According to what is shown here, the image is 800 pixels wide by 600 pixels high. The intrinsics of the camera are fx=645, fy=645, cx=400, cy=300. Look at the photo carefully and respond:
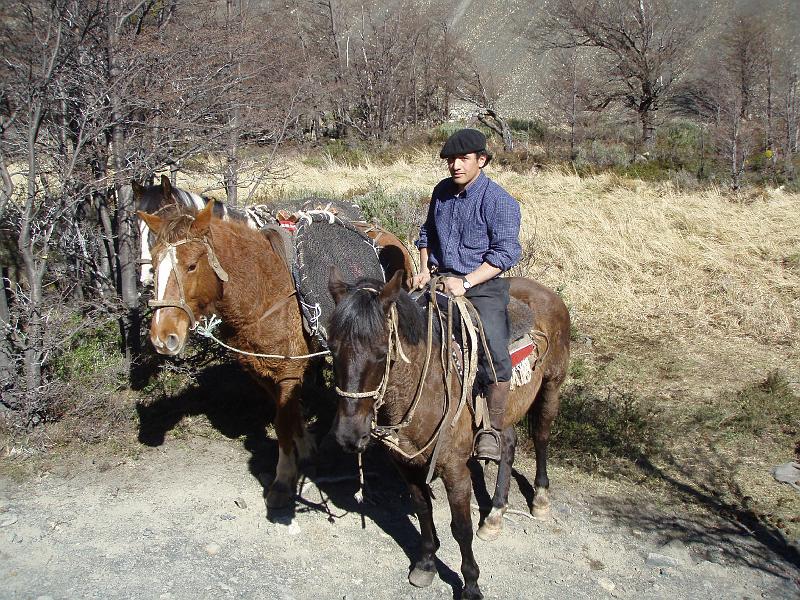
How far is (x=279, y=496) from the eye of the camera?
199 inches

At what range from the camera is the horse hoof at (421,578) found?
4.16m

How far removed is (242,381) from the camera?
→ 704 cm

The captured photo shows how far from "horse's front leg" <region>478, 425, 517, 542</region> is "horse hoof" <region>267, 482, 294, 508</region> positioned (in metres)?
1.50

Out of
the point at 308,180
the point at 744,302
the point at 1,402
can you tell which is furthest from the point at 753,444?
the point at 308,180

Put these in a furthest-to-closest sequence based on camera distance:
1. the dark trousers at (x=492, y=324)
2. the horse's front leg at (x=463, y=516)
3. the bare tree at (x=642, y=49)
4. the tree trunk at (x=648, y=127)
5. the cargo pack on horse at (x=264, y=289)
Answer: the bare tree at (x=642, y=49) < the tree trunk at (x=648, y=127) < the cargo pack on horse at (x=264, y=289) < the dark trousers at (x=492, y=324) < the horse's front leg at (x=463, y=516)

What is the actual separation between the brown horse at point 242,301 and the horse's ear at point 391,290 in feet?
5.51

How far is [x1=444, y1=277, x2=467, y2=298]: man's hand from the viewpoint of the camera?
383 centimetres

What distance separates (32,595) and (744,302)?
9073 mm

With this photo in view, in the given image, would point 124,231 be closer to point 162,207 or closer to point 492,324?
point 162,207

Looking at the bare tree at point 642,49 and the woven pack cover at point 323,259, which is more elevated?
the bare tree at point 642,49

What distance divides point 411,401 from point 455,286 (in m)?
0.78

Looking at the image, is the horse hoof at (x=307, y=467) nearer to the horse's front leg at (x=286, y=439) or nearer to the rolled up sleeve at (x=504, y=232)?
the horse's front leg at (x=286, y=439)

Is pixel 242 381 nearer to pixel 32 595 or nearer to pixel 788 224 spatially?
pixel 32 595

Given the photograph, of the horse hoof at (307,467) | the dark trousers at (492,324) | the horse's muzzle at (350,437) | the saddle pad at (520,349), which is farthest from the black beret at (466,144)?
the horse hoof at (307,467)
